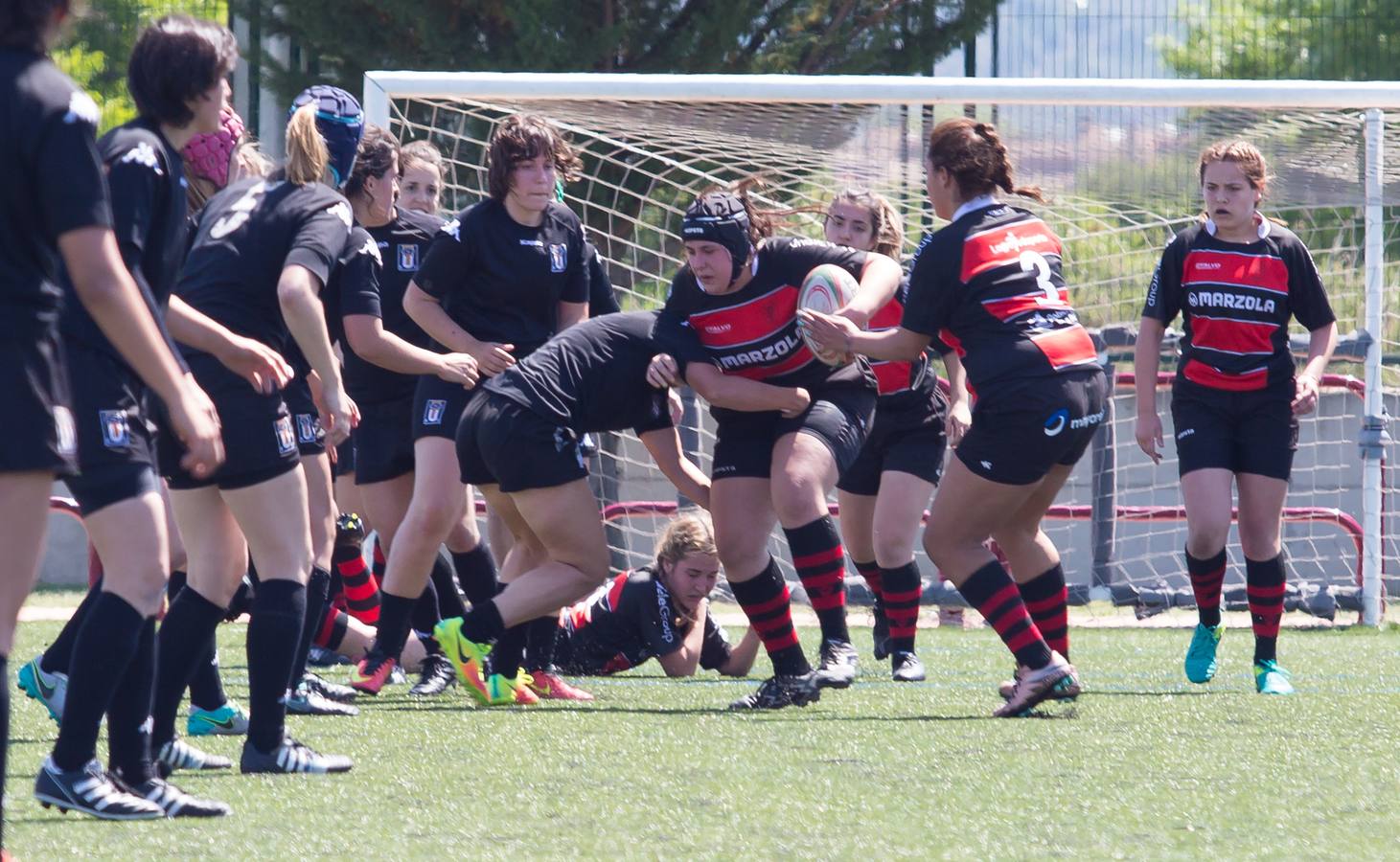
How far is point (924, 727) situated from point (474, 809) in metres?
1.71

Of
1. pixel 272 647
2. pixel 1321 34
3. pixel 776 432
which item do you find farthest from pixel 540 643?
pixel 1321 34

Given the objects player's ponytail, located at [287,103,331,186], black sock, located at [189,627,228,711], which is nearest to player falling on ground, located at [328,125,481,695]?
black sock, located at [189,627,228,711]

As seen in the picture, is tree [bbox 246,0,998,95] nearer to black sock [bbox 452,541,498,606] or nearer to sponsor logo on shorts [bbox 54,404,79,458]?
black sock [bbox 452,541,498,606]

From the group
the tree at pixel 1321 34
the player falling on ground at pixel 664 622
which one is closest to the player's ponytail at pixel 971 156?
the player falling on ground at pixel 664 622

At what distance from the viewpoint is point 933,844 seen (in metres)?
3.34

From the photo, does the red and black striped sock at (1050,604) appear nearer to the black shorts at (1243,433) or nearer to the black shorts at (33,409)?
the black shorts at (1243,433)

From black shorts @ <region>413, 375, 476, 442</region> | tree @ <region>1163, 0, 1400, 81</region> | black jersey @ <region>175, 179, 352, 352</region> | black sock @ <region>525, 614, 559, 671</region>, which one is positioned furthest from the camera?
tree @ <region>1163, 0, 1400, 81</region>

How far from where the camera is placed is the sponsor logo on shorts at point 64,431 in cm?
284

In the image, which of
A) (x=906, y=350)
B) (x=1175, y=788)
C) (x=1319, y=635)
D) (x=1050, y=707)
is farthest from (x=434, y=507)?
(x=1319, y=635)

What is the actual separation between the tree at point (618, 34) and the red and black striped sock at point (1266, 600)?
6.93 m

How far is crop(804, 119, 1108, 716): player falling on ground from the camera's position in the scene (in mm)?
5164

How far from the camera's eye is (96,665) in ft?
11.4

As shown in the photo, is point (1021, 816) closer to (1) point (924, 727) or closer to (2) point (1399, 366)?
(1) point (924, 727)

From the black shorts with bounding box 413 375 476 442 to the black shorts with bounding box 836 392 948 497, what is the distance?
158 cm
